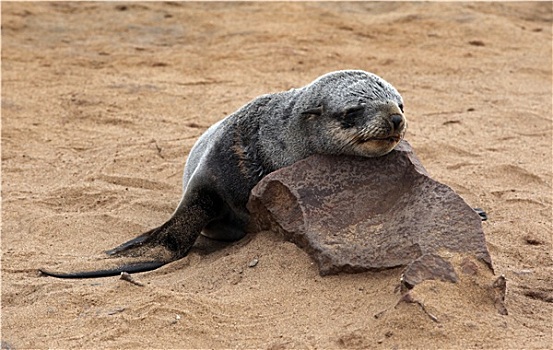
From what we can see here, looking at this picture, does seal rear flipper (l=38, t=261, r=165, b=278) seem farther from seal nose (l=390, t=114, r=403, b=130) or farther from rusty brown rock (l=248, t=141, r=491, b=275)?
seal nose (l=390, t=114, r=403, b=130)

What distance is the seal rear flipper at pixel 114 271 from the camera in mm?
5211

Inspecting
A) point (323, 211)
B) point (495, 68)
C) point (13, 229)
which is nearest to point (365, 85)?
point (323, 211)

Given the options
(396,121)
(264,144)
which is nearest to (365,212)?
(396,121)

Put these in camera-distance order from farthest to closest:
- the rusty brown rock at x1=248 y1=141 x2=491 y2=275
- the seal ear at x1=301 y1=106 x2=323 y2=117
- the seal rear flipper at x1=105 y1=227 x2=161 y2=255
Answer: the seal rear flipper at x1=105 y1=227 x2=161 y2=255, the seal ear at x1=301 y1=106 x2=323 y2=117, the rusty brown rock at x1=248 y1=141 x2=491 y2=275

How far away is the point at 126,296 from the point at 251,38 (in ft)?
21.7

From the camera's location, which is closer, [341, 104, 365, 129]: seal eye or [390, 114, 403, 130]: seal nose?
[390, 114, 403, 130]: seal nose

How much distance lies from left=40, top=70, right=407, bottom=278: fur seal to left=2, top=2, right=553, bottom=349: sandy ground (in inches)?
8.2

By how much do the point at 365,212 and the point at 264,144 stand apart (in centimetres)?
88

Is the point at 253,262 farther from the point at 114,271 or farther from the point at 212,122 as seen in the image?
the point at 212,122

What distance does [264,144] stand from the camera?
5.43 m

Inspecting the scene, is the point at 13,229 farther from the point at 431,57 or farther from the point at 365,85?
the point at 431,57

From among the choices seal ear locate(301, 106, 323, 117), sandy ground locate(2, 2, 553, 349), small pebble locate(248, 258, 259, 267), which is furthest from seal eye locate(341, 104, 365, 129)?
small pebble locate(248, 258, 259, 267)

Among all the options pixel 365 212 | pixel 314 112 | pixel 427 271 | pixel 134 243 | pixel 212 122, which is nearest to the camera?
pixel 427 271

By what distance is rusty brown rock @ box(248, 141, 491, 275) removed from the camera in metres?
4.52
